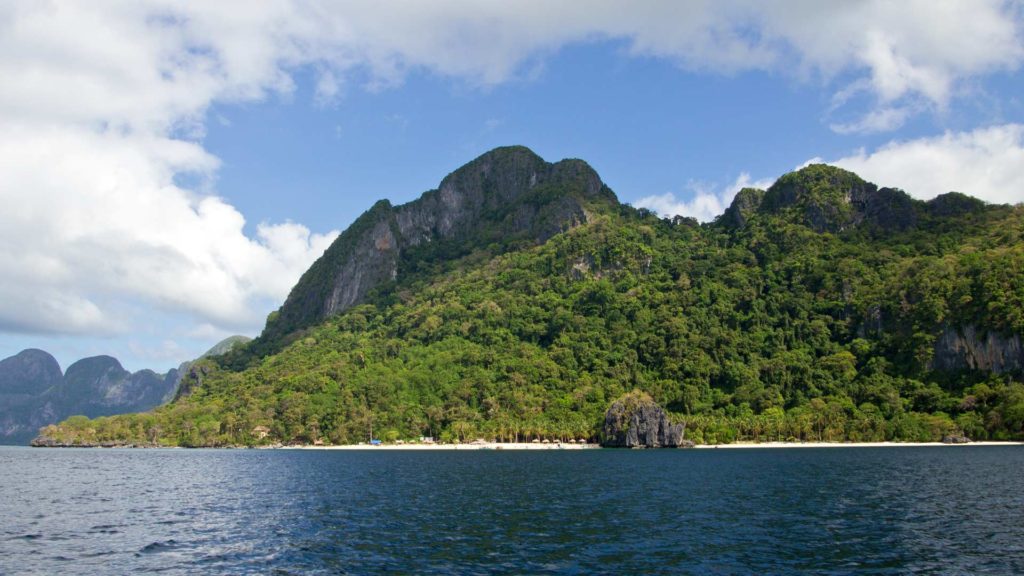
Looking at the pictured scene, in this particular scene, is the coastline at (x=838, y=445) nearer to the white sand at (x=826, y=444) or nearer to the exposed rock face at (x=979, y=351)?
the white sand at (x=826, y=444)

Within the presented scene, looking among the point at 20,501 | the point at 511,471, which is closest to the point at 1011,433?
the point at 511,471

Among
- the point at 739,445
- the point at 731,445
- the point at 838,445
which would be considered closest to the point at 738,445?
the point at 739,445

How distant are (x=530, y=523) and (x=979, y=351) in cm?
19630

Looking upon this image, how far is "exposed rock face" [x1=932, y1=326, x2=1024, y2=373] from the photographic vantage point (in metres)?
182

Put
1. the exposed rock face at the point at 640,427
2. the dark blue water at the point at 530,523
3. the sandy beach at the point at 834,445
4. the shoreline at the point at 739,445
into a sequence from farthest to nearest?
the exposed rock face at the point at 640,427 < the shoreline at the point at 739,445 < the sandy beach at the point at 834,445 < the dark blue water at the point at 530,523

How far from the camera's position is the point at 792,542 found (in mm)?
42562

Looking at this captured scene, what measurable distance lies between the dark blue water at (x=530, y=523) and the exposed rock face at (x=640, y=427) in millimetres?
92519

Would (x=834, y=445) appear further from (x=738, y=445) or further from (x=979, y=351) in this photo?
(x=979, y=351)

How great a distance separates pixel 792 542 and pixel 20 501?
7254 centimetres

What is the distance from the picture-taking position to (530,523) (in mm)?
50062

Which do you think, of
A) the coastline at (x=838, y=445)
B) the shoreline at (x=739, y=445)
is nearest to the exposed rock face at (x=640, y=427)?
the shoreline at (x=739, y=445)

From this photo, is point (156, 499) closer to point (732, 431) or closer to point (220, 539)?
point (220, 539)

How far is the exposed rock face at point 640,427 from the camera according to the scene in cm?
18225

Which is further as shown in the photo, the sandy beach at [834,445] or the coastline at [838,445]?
the sandy beach at [834,445]
